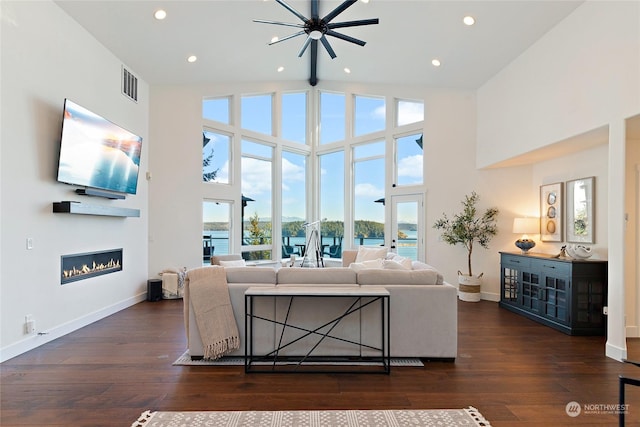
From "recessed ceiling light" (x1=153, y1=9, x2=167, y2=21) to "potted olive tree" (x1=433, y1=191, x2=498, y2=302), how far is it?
5560mm

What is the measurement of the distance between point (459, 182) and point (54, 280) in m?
6.34

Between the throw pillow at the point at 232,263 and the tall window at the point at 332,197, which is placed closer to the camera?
the throw pillow at the point at 232,263

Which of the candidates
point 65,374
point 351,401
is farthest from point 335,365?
point 65,374

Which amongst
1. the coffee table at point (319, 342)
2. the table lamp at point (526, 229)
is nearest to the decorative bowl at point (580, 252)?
the table lamp at point (526, 229)

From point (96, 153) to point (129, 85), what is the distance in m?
1.80

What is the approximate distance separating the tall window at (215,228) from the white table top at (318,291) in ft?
13.5

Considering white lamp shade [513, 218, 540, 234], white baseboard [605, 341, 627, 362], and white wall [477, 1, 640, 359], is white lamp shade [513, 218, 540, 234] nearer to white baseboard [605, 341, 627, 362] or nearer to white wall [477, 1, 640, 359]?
white wall [477, 1, 640, 359]

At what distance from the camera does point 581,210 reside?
197 inches

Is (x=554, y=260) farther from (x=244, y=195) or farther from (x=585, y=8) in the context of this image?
(x=244, y=195)

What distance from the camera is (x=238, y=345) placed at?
3.53 meters

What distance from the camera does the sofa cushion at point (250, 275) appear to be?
3.67 metres

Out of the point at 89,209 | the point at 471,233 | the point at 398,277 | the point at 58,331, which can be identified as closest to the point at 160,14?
the point at 89,209

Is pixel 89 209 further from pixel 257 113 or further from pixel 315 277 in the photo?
pixel 257 113

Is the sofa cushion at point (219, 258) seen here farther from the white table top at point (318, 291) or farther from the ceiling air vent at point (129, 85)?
the ceiling air vent at point (129, 85)
